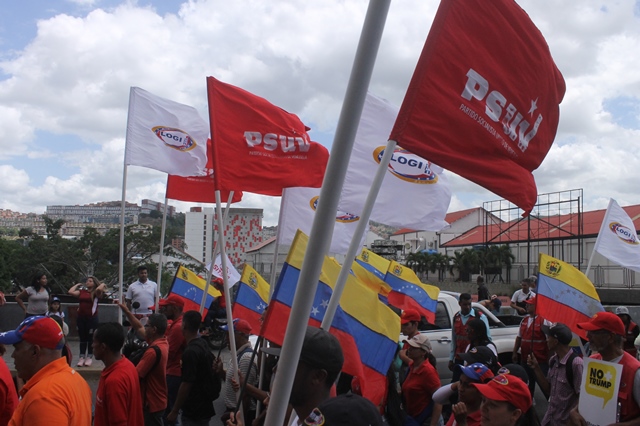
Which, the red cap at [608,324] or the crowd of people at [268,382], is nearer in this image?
the crowd of people at [268,382]

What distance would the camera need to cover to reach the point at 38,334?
3744 millimetres

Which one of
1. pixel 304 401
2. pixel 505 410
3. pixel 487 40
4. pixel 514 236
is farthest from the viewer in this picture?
pixel 514 236

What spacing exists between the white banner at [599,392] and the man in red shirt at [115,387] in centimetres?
320

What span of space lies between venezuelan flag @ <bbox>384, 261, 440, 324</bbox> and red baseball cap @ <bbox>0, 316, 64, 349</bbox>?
6704mm

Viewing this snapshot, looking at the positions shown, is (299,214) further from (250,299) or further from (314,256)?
(314,256)

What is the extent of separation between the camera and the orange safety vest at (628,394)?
14.3 feet

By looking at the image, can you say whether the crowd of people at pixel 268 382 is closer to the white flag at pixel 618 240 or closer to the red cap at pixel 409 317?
the red cap at pixel 409 317

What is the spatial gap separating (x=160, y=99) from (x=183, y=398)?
494 cm

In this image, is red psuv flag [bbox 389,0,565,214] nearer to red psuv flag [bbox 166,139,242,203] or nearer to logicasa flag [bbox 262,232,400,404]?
logicasa flag [bbox 262,232,400,404]

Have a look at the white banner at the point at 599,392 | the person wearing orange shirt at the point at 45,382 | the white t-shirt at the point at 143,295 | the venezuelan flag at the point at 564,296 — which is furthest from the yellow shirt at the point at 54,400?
the white t-shirt at the point at 143,295

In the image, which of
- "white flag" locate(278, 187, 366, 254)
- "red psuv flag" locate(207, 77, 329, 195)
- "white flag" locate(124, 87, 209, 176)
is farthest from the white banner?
"white flag" locate(124, 87, 209, 176)

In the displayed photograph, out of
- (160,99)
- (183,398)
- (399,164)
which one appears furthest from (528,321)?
(160,99)

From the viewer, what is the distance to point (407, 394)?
582 centimetres

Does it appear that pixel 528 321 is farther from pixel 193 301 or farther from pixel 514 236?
pixel 514 236
